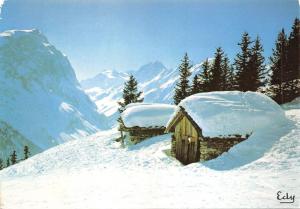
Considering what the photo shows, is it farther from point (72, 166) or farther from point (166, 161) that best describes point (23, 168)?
point (166, 161)

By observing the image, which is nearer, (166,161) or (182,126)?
(166,161)

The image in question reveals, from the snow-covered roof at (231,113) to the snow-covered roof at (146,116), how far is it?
9194 millimetres

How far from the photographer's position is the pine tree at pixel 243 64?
38.4 metres

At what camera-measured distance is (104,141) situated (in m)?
35.0

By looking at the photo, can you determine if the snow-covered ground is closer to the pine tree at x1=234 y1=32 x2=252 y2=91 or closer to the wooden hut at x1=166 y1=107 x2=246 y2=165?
the wooden hut at x1=166 y1=107 x2=246 y2=165

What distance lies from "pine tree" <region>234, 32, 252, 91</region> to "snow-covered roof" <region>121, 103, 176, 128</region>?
1049 cm

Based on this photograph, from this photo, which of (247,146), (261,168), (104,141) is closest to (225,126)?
(247,146)

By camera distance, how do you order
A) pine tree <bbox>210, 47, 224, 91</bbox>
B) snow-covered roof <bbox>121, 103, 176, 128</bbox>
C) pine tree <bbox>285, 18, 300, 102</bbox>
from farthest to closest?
pine tree <bbox>210, 47, 224, 91</bbox> < pine tree <bbox>285, 18, 300, 102</bbox> < snow-covered roof <bbox>121, 103, 176, 128</bbox>

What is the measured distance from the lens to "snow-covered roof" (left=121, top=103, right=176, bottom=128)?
31.4 m

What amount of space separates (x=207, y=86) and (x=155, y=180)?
31.1 m

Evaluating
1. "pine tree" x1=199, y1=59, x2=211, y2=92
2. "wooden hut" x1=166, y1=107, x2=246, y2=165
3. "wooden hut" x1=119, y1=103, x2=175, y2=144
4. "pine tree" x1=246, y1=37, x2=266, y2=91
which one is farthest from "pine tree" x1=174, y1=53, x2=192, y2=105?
"wooden hut" x1=166, y1=107, x2=246, y2=165

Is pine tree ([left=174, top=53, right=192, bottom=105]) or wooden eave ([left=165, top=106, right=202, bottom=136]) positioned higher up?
pine tree ([left=174, top=53, right=192, bottom=105])

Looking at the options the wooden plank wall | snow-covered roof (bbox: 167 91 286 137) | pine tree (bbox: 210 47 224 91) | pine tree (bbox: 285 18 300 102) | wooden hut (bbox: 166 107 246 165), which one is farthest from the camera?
pine tree (bbox: 210 47 224 91)

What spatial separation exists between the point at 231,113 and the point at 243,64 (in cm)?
2070
